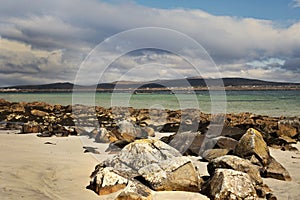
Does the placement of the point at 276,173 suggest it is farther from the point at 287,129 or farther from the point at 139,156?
the point at 287,129

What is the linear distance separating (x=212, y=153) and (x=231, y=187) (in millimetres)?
3540

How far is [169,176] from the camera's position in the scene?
21.8 feet

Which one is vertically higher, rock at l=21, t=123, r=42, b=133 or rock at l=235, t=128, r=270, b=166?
rock at l=235, t=128, r=270, b=166

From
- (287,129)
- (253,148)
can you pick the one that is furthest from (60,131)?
(287,129)

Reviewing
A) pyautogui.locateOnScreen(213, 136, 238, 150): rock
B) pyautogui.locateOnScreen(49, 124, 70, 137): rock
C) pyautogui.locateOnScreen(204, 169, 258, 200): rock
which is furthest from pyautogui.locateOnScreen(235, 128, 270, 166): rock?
pyautogui.locateOnScreen(49, 124, 70, 137): rock

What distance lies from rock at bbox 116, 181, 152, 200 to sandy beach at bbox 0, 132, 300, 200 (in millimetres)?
326

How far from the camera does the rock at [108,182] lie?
626 cm

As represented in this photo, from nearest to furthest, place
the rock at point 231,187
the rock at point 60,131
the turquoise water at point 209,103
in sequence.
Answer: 1. the rock at point 231,187
2. the rock at point 60,131
3. the turquoise water at point 209,103

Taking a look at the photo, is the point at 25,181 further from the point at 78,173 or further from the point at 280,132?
the point at 280,132

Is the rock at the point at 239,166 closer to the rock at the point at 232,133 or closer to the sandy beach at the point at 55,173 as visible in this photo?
the sandy beach at the point at 55,173

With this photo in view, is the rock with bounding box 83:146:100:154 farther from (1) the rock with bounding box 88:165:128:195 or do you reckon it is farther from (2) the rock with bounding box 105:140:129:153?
(1) the rock with bounding box 88:165:128:195

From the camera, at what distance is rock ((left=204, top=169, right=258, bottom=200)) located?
609cm

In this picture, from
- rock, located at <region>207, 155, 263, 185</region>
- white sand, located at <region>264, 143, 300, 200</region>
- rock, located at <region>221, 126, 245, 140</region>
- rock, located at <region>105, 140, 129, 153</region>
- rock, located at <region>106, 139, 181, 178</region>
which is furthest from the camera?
rock, located at <region>221, 126, 245, 140</region>

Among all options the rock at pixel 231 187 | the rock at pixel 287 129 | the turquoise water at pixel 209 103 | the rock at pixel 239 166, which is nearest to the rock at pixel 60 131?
the rock at pixel 239 166
